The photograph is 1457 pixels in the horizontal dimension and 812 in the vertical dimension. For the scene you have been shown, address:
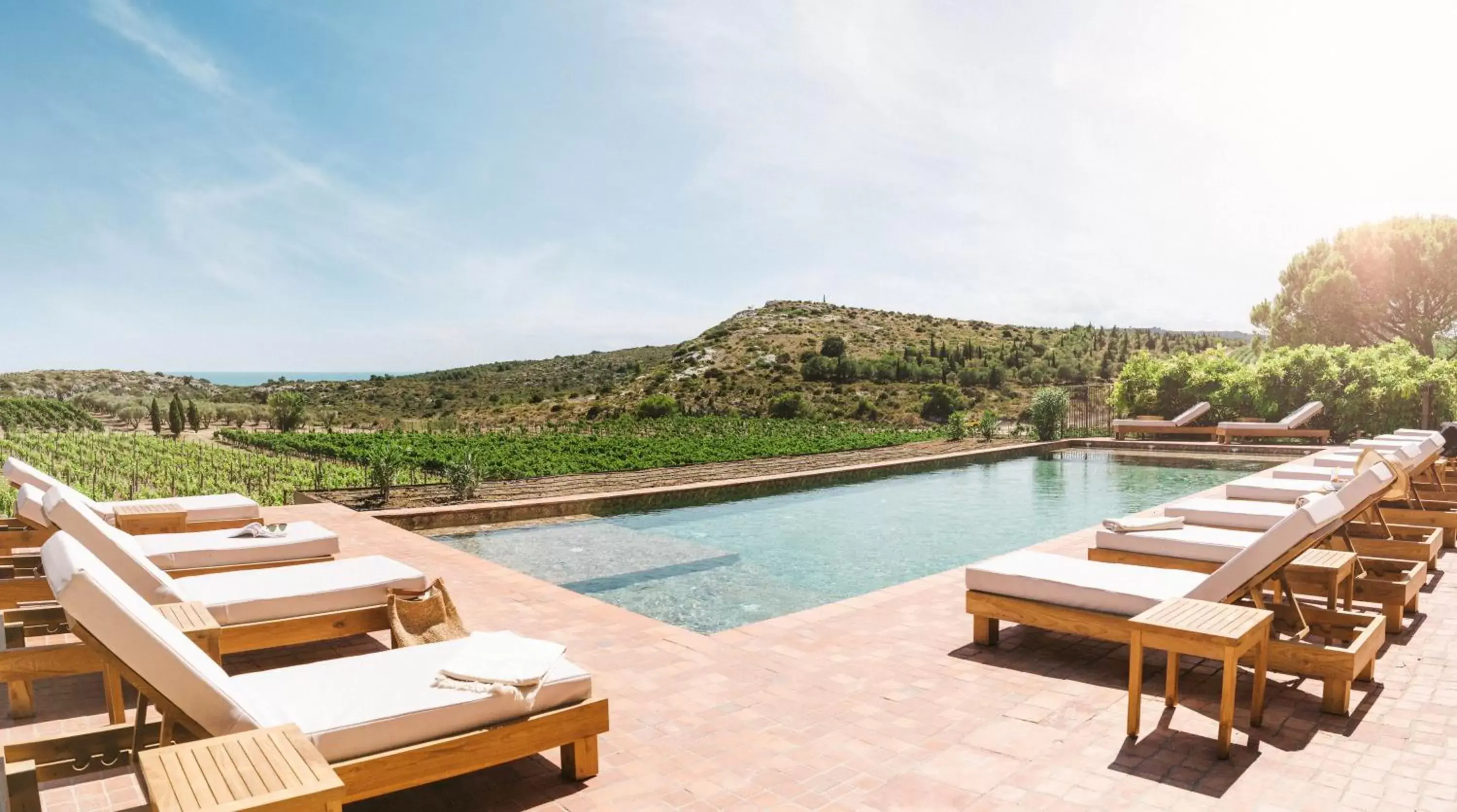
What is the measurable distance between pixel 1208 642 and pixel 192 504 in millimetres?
7778

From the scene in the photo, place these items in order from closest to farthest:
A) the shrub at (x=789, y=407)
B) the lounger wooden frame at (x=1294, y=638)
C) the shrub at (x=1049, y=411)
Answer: the lounger wooden frame at (x=1294, y=638) → the shrub at (x=1049, y=411) → the shrub at (x=789, y=407)

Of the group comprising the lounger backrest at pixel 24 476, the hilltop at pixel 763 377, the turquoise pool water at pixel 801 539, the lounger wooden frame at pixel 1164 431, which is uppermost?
the hilltop at pixel 763 377

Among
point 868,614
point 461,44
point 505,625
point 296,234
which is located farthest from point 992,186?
point 296,234

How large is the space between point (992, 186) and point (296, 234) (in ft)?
63.7

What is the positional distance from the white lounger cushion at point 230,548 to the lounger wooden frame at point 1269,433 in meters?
18.6

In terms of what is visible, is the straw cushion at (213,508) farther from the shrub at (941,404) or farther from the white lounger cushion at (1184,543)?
the shrub at (941,404)

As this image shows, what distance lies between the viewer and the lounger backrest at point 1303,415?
1689 cm

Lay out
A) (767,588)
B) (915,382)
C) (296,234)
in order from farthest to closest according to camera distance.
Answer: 1. (915,382)
2. (296,234)
3. (767,588)

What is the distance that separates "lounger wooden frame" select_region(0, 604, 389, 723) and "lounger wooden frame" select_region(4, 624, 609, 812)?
2.61 ft

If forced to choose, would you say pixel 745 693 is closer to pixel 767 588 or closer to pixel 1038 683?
pixel 1038 683

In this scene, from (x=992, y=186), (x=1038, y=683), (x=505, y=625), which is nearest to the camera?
(x=1038, y=683)

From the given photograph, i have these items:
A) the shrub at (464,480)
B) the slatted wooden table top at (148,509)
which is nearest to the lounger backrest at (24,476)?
the slatted wooden table top at (148,509)

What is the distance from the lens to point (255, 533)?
5414 mm

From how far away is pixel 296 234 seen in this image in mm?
22766
